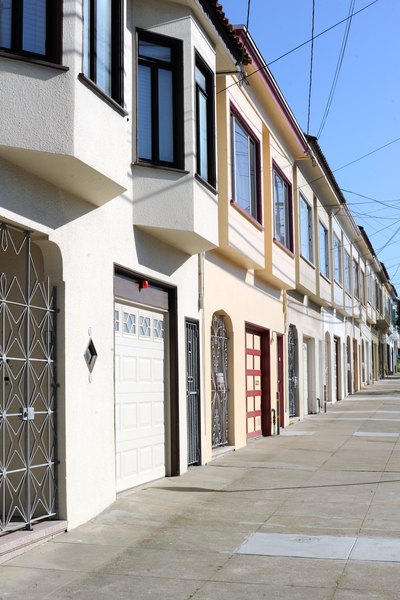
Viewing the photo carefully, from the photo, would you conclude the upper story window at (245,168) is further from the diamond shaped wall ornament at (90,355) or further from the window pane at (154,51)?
the diamond shaped wall ornament at (90,355)

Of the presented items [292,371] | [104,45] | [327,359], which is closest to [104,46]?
[104,45]

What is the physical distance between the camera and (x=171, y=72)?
32.2 ft

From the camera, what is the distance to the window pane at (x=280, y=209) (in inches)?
677

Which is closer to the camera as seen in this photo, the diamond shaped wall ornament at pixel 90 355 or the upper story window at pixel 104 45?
the upper story window at pixel 104 45

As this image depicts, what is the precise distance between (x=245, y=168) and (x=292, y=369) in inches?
317

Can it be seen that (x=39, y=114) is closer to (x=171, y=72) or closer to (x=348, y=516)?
(x=171, y=72)

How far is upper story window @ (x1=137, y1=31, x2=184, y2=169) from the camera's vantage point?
31.2 ft

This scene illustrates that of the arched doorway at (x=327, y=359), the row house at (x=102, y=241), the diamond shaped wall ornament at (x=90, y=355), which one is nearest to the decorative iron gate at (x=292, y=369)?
the arched doorway at (x=327, y=359)

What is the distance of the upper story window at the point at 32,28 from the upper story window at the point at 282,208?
10537 millimetres

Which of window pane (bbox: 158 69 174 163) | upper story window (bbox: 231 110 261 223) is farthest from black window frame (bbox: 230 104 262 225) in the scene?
window pane (bbox: 158 69 174 163)

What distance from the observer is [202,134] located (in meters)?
10.7

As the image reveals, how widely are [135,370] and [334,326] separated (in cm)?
2066

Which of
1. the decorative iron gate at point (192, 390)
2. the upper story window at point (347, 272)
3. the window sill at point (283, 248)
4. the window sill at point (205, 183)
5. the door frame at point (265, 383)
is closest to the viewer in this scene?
the window sill at point (205, 183)

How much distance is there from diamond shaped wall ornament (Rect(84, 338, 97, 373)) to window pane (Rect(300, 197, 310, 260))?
1374 centimetres
